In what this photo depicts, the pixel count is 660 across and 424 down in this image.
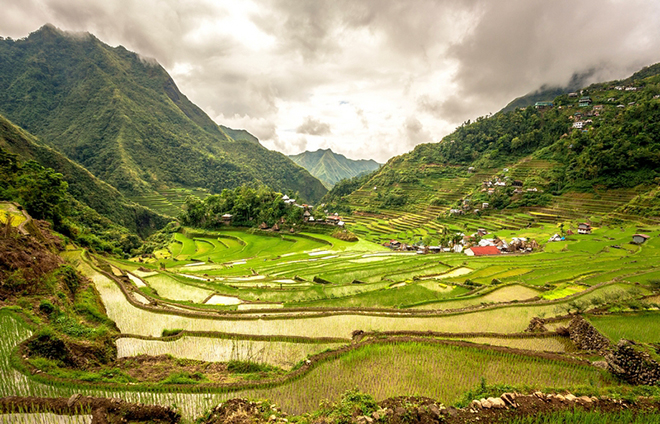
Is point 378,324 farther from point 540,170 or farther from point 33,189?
point 540,170

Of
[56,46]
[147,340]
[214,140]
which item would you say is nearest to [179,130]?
[214,140]

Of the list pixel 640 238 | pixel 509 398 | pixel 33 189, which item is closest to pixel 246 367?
pixel 509 398

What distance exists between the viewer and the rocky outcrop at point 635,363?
6.11 m

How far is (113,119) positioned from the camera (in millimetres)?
111938

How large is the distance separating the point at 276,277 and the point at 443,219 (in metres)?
57.2

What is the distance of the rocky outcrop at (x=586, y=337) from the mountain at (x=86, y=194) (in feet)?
195

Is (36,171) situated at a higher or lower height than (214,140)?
lower

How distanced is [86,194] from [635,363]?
78.6 meters

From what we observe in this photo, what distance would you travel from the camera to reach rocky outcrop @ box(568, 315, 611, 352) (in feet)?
26.5

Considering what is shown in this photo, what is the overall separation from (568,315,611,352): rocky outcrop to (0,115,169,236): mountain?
59335 millimetres

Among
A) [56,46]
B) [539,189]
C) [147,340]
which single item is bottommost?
[147,340]

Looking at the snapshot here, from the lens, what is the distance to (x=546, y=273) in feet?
64.8

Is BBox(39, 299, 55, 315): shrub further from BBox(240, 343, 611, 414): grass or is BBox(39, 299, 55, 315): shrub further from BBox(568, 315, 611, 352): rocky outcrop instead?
BBox(568, 315, 611, 352): rocky outcrop

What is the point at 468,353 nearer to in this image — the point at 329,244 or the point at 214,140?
the point at 329,244
